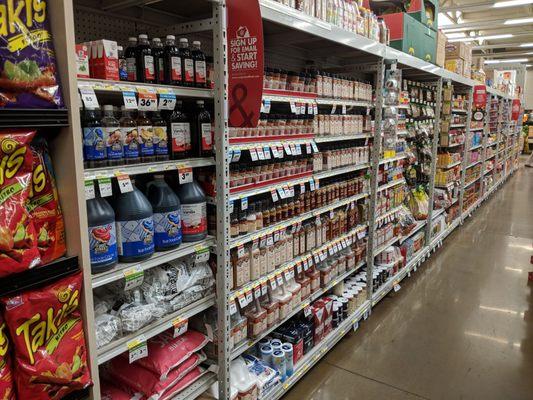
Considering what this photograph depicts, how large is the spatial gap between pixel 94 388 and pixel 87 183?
0.70 meters

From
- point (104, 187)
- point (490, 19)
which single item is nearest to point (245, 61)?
point (104, 187)

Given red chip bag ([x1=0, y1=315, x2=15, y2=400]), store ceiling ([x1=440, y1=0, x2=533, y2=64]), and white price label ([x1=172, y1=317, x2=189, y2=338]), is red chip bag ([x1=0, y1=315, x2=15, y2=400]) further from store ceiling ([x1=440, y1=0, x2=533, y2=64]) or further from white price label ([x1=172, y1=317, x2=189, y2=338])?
store ceiling ([x1=440, y1=0, x2=533, y2=64])

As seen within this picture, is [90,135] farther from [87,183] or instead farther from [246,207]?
[246,207]

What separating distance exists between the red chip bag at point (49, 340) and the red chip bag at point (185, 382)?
0.77 meters

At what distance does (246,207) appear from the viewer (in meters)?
2.33

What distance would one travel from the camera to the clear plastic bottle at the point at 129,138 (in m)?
1.70

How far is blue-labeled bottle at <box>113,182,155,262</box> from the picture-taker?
68.6 inches

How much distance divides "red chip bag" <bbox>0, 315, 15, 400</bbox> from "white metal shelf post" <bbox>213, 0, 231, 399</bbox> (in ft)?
3.67

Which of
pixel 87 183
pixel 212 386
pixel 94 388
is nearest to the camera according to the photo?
pixel 94 388

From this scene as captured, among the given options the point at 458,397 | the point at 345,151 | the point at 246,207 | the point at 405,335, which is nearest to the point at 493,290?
the point at 405,335

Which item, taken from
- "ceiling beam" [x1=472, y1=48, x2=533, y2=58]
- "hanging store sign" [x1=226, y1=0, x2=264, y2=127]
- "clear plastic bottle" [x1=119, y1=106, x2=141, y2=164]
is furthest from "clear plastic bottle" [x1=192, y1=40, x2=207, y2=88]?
"ceiling beam" [x1=472, y1=48, x2=533, y2=58]

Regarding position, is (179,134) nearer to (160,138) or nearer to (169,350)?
(160,138)

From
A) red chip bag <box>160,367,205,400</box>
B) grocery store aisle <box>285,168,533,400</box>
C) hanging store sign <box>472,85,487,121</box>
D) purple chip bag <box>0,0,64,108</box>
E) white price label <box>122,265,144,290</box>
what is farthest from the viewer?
hanging store sign <box>472,85,487,121</box>

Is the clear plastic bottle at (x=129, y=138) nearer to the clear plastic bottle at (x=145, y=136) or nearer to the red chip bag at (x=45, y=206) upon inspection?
the clear plastic bottle at (x=145, y=136)
